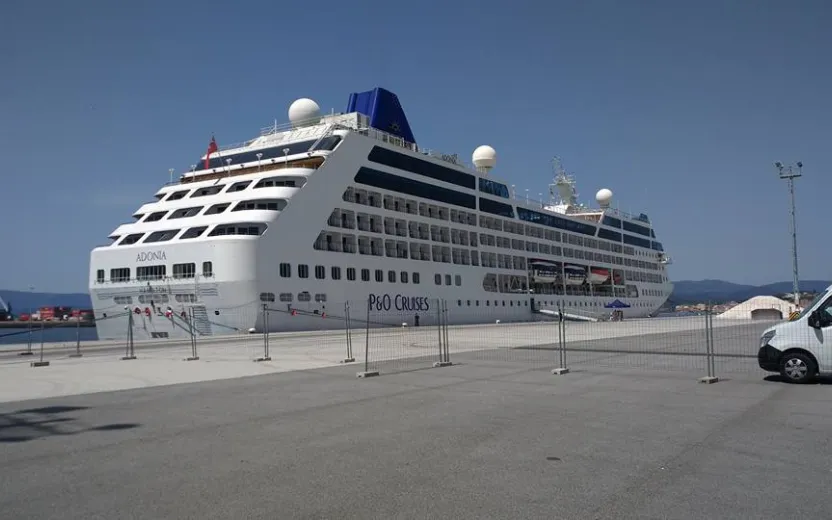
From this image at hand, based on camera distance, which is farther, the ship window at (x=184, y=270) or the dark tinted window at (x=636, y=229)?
the dark tinted window at (x=636, y=229)

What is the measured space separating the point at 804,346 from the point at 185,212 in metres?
34.5

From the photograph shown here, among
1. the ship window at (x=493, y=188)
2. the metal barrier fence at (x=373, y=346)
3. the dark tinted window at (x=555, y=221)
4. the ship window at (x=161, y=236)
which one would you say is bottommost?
the metal barrier fence at (x=373, y=346)

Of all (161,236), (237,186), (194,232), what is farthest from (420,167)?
(161,236)

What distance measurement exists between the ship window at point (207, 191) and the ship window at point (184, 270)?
282 inches

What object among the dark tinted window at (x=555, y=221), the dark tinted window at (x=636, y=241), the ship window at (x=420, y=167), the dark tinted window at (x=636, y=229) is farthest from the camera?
the dark tinted window at (x=636, y=229)

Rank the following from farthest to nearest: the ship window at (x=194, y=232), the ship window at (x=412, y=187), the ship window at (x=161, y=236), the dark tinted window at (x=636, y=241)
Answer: the dark tinted window at (x=636, y=241)
the ship window at (x=412, y=187)
the ship window at (x=161, y=236)
the ship window at (x=194, y=232)

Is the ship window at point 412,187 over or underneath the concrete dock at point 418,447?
over

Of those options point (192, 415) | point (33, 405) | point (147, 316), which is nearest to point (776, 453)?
point (192, 415)

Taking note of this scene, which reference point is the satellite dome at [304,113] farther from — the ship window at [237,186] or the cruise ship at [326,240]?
the ship window at [237,186]

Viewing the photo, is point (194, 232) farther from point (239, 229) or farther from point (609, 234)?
point (609, 234)

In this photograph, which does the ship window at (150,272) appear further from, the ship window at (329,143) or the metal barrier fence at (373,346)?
the ship window at (329,143)

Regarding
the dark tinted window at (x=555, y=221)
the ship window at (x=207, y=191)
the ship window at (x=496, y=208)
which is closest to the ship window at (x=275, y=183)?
the ship window at (x=207, y=191)

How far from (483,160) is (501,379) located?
5077 centimetres

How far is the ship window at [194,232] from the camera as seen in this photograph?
1398 inches
